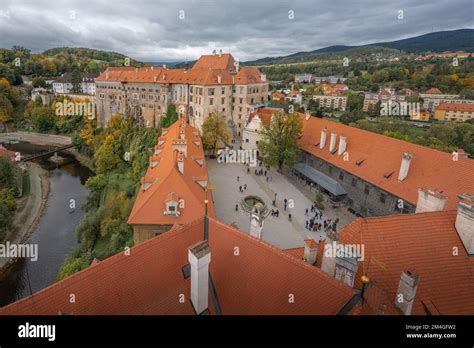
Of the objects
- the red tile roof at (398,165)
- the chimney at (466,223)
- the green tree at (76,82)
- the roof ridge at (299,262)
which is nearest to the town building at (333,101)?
the red tile roof at (398,165)

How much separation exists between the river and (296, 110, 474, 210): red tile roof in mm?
21106

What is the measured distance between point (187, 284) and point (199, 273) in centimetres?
109

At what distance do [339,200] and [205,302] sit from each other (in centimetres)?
1826

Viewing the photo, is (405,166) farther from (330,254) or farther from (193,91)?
(193,91)

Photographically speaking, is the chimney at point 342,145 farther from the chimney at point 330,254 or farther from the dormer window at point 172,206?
the chimney at point 330,254

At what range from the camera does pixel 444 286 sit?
28.0 feet

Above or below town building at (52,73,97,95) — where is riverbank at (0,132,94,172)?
below

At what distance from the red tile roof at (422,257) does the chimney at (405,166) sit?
33.5 ft

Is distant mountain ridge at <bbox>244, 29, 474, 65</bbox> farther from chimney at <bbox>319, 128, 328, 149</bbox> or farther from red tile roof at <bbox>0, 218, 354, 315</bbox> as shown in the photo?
red tile roof at <bbox>0, 218, 354, 315</bbox>

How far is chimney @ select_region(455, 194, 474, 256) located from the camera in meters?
9.03

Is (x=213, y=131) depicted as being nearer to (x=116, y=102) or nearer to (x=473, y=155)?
(x=116, y=102)

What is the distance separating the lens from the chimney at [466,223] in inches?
356

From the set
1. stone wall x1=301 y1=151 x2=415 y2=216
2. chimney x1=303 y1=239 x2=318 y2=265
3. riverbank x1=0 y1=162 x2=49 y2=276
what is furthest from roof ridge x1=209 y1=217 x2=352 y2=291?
riverbank x1=0 y1=162 x2=49 y2=276

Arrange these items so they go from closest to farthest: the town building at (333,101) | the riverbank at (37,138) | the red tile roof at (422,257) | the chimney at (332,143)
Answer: the red tile roof at (422,257)
the chimney at (332,143)
the riverbank at (37,138)
the town building at (333,101)
